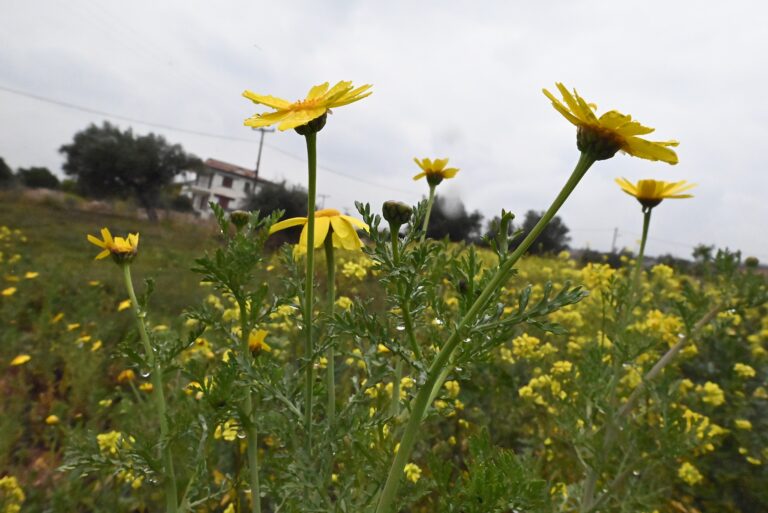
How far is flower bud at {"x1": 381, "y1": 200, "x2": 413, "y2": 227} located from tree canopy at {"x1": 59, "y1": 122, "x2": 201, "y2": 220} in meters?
23.7

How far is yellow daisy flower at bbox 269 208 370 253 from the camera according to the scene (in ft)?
2.86

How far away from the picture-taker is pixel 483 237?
67 cm

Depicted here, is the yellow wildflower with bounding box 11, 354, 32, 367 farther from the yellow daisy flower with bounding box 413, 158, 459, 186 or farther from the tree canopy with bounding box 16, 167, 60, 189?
the tree canopy with bounding box 16, 167, 60, 189

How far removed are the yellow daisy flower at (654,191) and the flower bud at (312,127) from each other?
47.2 inches

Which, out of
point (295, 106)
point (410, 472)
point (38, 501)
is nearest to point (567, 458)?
point (410, 472)

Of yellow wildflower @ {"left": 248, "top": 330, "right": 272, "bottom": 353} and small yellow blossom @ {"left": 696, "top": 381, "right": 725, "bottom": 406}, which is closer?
yellow wildflower @ {"left": 248, "top": 330, "right": 272, "bottom": 353}

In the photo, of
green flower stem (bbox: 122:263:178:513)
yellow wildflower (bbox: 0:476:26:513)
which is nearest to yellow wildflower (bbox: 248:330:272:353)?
green flower stem (bbox: 122:263:178:513)

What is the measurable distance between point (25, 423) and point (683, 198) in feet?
10.7

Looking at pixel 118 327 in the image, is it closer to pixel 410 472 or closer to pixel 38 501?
pixel 38 501

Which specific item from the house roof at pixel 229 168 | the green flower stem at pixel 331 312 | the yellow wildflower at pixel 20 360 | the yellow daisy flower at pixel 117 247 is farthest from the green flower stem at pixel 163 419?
the house roof at pixel 229 168

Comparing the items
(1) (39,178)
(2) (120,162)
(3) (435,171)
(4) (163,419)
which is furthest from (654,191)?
(1) (39,178)

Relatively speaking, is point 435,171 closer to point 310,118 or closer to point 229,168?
point 310,118

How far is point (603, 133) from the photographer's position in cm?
62

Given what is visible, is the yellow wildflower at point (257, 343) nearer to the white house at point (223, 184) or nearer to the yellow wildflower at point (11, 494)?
the yellow wildflower at point (11, 494)
